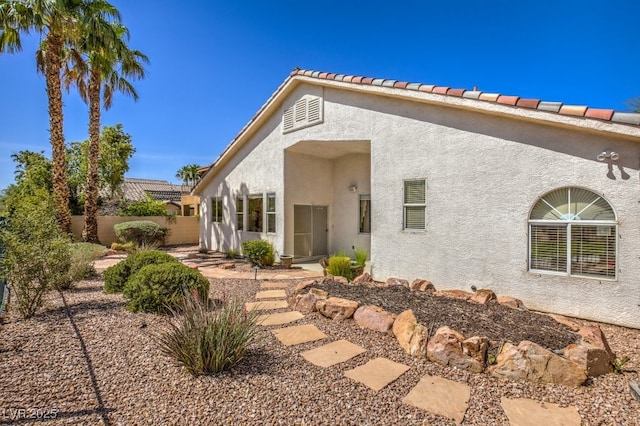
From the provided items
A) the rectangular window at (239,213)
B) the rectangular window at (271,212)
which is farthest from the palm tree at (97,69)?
the rectangular window at (271,212)

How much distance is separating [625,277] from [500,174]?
2.94m

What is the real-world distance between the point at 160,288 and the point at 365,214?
8450 millimetres

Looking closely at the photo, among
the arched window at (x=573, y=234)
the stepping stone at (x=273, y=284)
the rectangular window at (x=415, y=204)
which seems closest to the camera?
the arched window at (x=573, y=234)

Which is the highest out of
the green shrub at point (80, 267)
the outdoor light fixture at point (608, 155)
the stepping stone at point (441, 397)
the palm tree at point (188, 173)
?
the palm tree at point (188, 173)

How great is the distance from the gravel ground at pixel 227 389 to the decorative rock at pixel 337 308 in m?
0.90

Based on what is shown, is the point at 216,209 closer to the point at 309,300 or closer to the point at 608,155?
the point at 309,300

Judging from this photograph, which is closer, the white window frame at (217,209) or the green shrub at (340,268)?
the green shrub at (340,268)

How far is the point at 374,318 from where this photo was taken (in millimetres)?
5633

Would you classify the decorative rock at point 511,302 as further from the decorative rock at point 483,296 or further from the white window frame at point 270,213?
the white window frame at point 270,213

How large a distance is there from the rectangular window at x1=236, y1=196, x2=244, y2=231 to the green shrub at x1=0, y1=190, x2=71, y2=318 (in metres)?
8.68

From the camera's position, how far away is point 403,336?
4.98m

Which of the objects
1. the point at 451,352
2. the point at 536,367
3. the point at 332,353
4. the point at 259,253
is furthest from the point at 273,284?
the point at 536,367

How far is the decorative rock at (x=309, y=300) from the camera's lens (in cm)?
661

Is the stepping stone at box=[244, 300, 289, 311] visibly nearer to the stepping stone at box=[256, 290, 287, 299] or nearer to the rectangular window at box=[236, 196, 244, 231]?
the stepping stone at box=[256, 290, 287, 299]
